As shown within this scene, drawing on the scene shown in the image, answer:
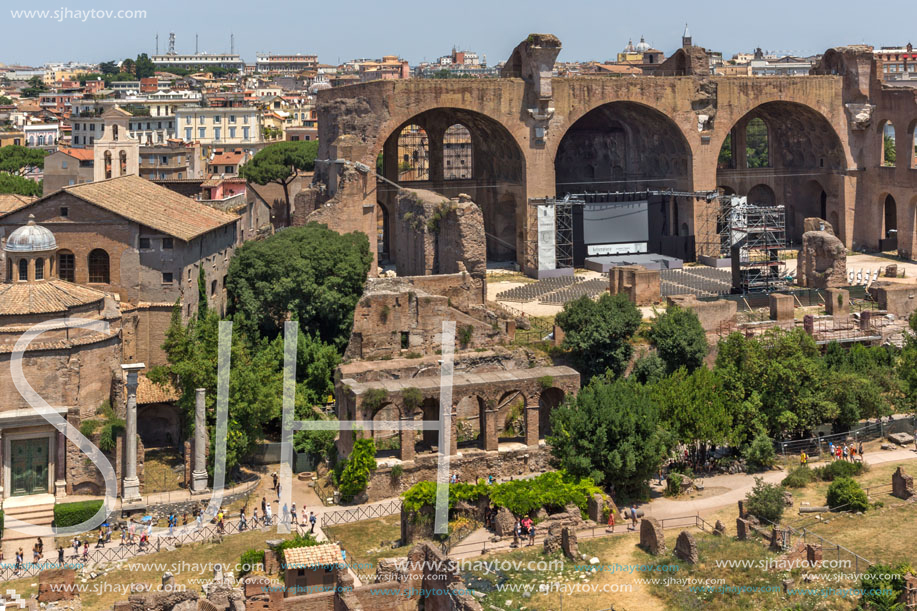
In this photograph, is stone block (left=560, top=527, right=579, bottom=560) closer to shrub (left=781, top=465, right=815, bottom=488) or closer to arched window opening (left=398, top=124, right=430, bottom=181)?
shrub (left=781, top=465, right=815, bottom=488)

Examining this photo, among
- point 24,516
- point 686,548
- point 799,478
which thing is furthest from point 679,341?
point 24,516

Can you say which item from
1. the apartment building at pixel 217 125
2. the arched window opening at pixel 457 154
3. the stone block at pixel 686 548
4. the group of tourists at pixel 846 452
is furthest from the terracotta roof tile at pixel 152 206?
the apartment building at pixel 217 125

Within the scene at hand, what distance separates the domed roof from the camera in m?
41.4

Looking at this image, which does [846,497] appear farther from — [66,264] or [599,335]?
[66,264]

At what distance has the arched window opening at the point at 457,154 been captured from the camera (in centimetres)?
8662

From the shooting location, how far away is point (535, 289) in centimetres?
6044

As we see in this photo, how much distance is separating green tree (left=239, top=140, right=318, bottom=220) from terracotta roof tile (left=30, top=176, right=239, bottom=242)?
27.1 meters

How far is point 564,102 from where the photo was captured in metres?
65.8

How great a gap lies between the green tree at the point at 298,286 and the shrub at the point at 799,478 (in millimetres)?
18598

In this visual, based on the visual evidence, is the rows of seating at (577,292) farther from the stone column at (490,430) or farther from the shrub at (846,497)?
the shrub at (846,497)

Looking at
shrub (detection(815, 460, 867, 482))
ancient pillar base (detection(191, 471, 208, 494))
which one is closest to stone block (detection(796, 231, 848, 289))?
shrub (detection(815, 460, 867, 482))

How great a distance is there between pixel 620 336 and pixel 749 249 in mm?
14631

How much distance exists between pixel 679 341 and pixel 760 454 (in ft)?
23.5

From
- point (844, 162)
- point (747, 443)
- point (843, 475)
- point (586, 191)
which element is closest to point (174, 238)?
point (747, 443)
